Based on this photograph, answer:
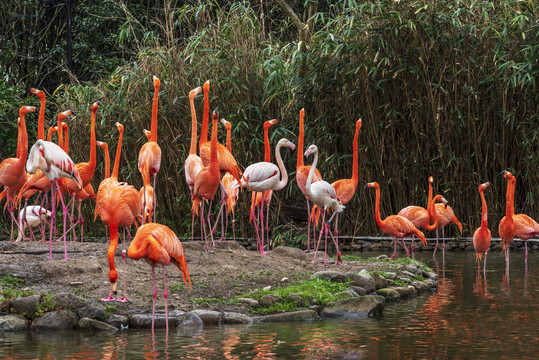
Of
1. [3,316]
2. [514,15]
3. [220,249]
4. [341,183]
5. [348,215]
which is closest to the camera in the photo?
[3,316]

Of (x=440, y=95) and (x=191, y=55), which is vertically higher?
(x=191, y=55)

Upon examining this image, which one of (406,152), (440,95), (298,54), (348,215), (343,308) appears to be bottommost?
(343,308)

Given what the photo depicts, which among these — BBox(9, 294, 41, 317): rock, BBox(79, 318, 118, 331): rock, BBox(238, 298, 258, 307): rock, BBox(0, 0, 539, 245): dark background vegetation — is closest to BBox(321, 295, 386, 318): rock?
BBox(238, 298, 258, 307): rock

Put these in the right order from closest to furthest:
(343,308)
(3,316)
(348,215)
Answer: (3,316)
(343,308)
(348,215)

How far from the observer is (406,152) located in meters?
11.5

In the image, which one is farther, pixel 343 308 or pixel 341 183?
pixel 341 183

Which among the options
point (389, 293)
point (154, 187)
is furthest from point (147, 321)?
point (154, 187)

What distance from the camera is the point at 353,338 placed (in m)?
5.30

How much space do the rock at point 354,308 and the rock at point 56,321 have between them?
209cm

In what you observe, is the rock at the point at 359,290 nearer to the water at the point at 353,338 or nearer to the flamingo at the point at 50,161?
the water at the point at 353,338

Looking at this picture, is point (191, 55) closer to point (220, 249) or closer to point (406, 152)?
point (406, 152)

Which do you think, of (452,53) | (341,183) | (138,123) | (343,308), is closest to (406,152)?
(452,53)

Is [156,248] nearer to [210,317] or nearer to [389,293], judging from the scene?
[210,317]

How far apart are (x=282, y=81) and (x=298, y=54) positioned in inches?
20.3
